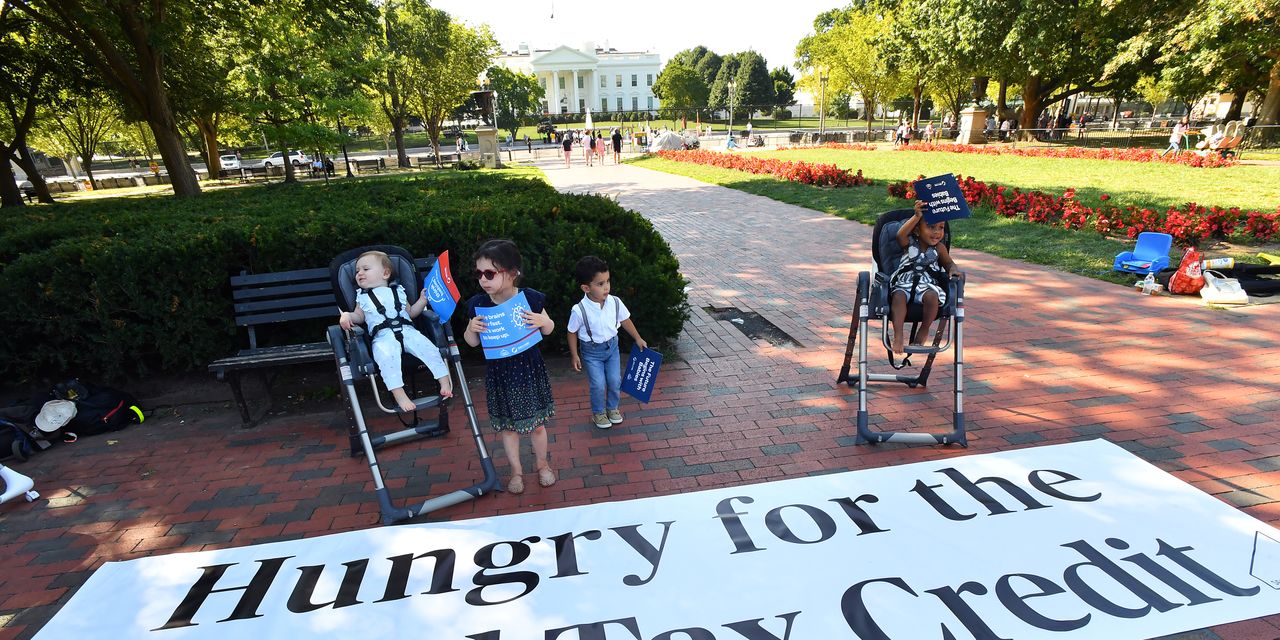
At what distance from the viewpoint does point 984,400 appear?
4430mm

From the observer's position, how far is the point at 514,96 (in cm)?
6775

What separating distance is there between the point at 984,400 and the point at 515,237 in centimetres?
381

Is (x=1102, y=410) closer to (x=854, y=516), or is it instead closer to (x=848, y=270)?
(x=854, y=516)

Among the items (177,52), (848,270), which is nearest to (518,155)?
(177,52)

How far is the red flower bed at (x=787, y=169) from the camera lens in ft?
54.1

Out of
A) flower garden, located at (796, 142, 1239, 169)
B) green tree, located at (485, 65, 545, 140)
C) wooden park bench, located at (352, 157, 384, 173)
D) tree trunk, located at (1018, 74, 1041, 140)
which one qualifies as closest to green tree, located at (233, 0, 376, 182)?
wooden park bench, located at (352, 157, 384, 173)

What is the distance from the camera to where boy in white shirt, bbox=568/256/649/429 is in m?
3.74

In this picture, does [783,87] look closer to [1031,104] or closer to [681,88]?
[681,88]

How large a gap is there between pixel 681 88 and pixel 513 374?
78296mm

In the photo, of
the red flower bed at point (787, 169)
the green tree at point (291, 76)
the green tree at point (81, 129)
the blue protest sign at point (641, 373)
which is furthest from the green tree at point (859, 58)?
the green tree at point (81, 129)

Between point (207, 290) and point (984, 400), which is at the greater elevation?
point (207, 290)

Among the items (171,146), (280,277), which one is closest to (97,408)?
(280,277)

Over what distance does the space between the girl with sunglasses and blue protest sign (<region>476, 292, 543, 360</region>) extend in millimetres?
32

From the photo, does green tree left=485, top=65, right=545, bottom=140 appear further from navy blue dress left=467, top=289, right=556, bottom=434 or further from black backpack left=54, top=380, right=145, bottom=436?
navy blue dress left=467, top=289, right=556, bottom=434
